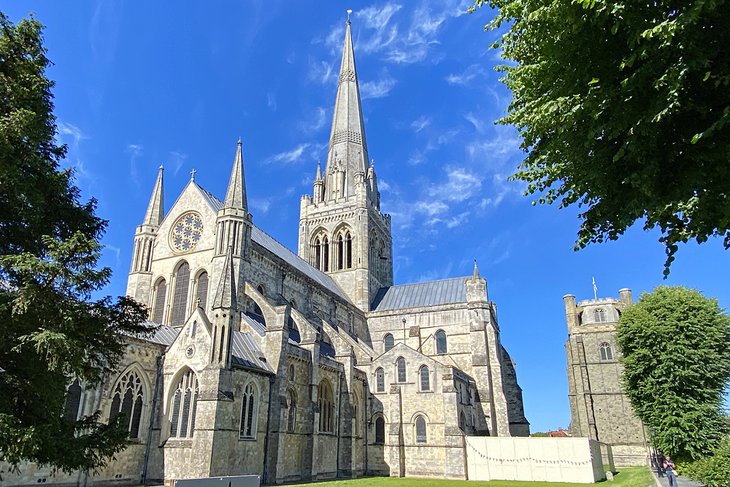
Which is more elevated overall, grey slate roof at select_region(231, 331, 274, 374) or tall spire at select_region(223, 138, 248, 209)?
tall spire at select_region(223, 138, 248, 209)

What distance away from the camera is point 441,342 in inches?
1670

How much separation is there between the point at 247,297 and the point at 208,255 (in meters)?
3.42

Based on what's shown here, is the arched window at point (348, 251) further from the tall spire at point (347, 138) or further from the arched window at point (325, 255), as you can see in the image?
the tall spire at point (347, 138)

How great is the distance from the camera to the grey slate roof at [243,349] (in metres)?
23.3

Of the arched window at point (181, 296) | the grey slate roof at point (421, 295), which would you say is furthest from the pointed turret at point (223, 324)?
the grey slate roof at point (421, 295)

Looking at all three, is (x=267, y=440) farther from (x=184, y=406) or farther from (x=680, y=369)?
(x=680, y=369)

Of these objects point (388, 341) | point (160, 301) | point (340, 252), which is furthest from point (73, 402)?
point (340, 252)

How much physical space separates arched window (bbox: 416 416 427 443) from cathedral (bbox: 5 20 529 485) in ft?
0.30

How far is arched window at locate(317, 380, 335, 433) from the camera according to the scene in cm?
2884

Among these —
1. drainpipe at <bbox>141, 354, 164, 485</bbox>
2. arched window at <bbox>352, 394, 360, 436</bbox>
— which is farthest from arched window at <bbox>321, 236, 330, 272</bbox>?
drainpipe at <bbox>141, 354, 164, 485</bbox>

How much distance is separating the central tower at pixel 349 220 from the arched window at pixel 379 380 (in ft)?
39.5

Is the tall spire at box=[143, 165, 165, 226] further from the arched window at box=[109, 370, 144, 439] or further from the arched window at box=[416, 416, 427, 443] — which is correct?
the arched window at box=[416, 416, 427, 443]

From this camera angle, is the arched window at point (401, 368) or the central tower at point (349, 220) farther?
the central tower at point (349, 220)

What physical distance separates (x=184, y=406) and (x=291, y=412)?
19.5 ft
